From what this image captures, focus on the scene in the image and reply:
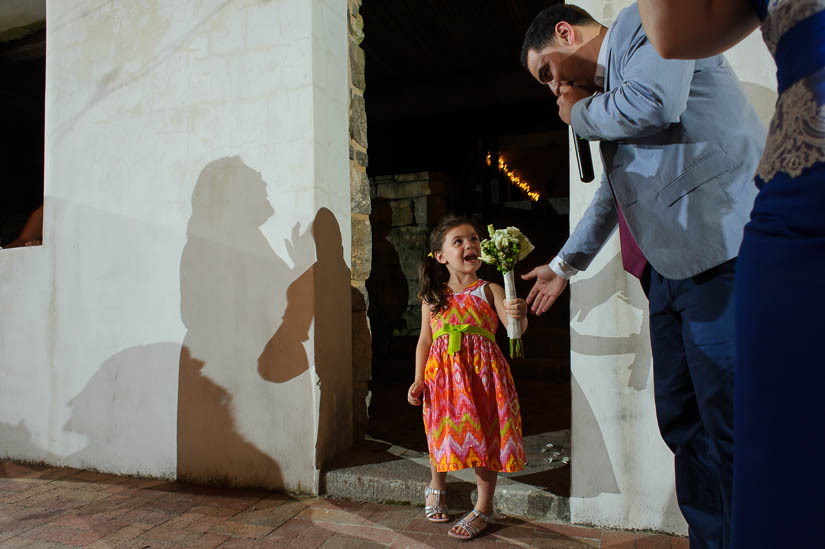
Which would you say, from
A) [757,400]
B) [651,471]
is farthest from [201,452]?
[757,400]

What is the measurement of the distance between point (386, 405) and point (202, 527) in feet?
8.23

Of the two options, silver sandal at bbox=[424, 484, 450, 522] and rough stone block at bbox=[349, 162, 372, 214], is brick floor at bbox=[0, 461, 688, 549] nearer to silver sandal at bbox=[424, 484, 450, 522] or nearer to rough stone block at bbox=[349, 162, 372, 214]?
silver sandal at bbox=[424, 484, 450, 522]

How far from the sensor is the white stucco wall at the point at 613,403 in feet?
8.56

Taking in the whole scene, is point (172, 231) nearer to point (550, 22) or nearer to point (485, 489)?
point (485, 489)

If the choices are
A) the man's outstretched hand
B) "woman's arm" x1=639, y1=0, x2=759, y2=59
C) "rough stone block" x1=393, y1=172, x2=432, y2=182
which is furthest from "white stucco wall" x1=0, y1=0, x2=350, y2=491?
"rough stone block" x1=393, y1=172, x2=432, y2=182

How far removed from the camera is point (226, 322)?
3547 millimetres

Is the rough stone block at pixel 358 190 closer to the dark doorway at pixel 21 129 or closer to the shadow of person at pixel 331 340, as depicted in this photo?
the shadow of person at pixel 331 340

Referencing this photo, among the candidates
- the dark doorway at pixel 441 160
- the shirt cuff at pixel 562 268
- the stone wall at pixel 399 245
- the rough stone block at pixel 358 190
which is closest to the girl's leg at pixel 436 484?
the dark doorway at pixel 441 160

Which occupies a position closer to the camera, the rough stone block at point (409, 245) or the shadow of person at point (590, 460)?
the shadow of person at point (590, 460)

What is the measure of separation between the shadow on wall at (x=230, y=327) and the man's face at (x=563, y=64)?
198cm

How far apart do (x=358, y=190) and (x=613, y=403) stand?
2215 millimetres

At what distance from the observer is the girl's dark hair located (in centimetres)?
300

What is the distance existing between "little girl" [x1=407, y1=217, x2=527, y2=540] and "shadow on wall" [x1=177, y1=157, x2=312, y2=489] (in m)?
0.83

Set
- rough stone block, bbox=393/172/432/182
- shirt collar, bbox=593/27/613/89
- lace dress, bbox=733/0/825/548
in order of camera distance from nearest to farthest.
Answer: lace dress, bbox=733/0/825/548 < shirt collar, bbox=593/27/613/89 < rough stone block, bbox=393/172/432/182
